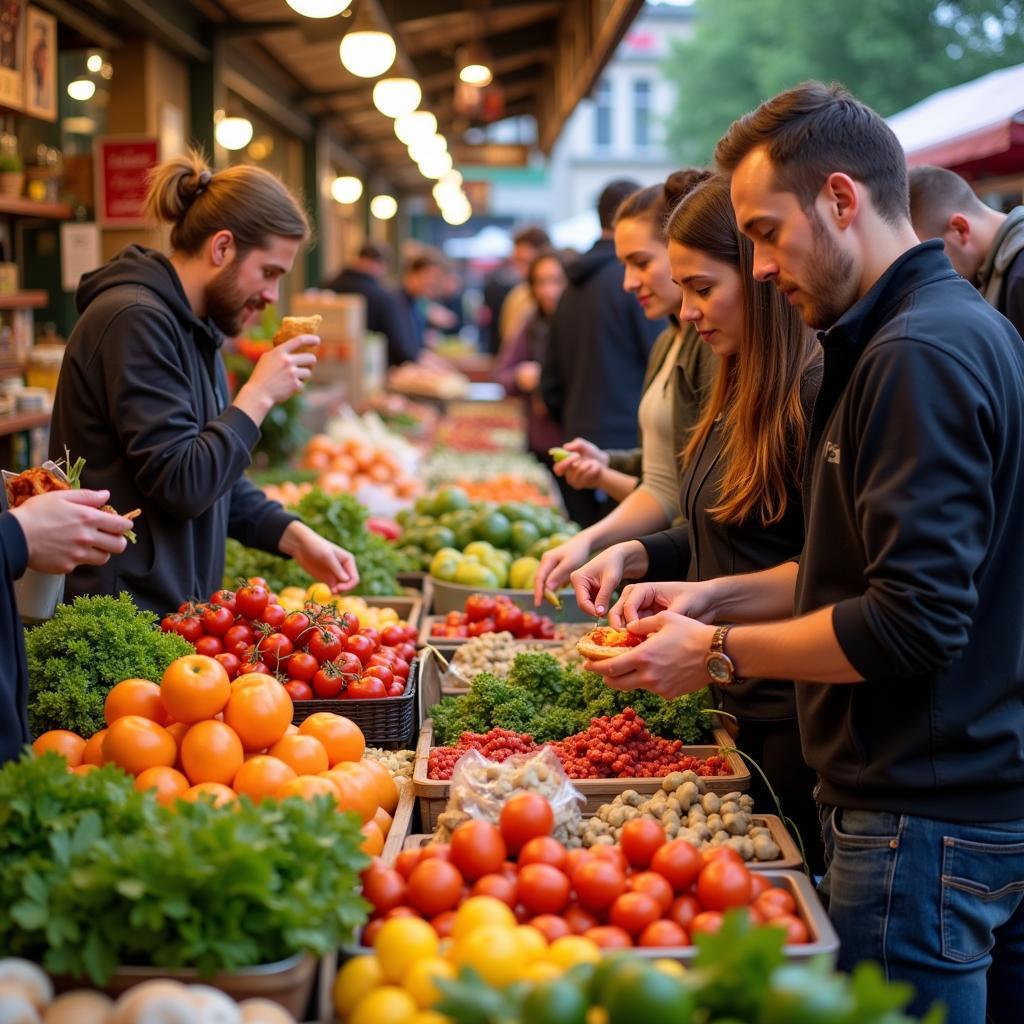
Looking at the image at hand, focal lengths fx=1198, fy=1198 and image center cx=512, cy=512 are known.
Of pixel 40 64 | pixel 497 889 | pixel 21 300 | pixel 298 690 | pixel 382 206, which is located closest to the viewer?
pixel 497 889

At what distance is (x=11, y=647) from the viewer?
6.98 ft

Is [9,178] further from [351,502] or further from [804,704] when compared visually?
[804,704]

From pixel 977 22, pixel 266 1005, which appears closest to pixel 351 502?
pixel 266 1005

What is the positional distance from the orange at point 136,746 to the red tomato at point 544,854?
0.75 meters

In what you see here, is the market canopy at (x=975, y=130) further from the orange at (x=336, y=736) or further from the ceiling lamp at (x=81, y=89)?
the ceiling lamp at (x=81, y=89)

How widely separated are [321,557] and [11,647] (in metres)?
1.66

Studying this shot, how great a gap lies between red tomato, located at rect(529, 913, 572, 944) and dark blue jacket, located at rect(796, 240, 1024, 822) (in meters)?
0.56

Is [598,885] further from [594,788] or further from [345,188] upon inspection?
[345,188]

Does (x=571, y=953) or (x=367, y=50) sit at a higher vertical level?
(x=367, y=50)

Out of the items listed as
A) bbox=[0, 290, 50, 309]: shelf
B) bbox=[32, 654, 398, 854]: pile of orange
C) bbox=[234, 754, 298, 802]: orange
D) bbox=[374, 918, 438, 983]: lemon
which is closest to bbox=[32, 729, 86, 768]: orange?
bbox=[32, 654, 398, 854]: pile of orange

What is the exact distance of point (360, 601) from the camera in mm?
4016

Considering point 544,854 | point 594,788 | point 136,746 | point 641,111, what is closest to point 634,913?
point 544,854

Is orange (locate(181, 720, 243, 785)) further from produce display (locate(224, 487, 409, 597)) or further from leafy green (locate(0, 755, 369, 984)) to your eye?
produce display (locate(224, 487, 409, 597))

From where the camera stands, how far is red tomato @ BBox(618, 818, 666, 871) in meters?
2.12
